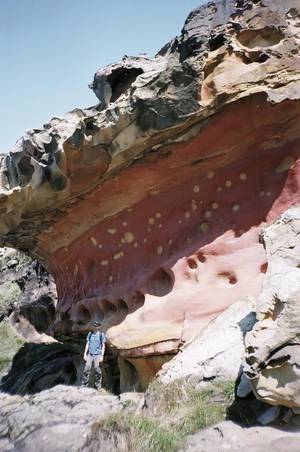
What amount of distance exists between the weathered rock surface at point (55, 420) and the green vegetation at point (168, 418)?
27 centimetres

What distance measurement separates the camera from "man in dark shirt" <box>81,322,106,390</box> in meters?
6.25

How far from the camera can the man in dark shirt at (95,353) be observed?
20.5ft

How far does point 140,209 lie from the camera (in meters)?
6.29

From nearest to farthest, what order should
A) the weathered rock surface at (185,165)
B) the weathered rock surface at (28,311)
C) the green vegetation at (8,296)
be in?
the weathered rock surface at (185,165), the weathered rock surface at (28,311), the green vegetation at (8,296)

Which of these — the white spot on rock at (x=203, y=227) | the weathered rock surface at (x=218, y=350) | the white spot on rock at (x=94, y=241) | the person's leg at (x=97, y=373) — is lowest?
→ the person's leg at (x=97, y=373)

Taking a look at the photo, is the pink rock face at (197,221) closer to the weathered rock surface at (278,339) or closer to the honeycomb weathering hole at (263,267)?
the honeycomb weathering hole at (263,267)

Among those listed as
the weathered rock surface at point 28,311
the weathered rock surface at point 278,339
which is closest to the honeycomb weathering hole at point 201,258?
the weathered rock surface at point 278,339

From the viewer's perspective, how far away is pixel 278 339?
3.10m

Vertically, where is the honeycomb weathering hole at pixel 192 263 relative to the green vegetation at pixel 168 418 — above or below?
above

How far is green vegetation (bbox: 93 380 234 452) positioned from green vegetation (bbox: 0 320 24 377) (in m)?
7.16

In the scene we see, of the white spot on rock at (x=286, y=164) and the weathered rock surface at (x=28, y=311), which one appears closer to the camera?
the white spot on rock at (x=286, y=164)

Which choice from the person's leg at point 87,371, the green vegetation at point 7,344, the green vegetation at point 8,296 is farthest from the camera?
the green vegetation at point 8,296

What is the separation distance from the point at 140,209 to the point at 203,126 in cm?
143

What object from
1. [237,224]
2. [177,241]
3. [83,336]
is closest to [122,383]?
[83,336]
